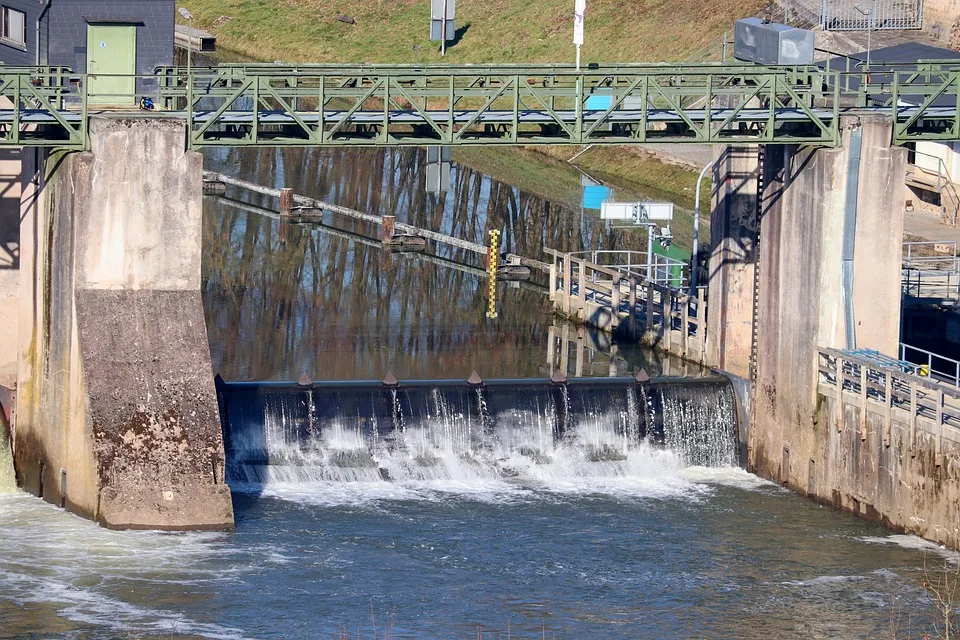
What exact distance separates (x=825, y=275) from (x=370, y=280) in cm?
2383

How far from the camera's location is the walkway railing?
5434 cm

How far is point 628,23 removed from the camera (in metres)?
104

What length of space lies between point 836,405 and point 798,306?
2844mm

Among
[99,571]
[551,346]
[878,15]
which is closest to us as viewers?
[99,571]

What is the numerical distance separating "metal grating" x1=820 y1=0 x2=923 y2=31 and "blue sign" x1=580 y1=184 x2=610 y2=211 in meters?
13.0

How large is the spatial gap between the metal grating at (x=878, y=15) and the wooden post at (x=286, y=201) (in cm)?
2664

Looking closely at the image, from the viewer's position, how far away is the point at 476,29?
4345 inches

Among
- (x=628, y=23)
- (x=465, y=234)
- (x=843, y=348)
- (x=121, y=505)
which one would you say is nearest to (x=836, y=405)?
(x=843, y=348)

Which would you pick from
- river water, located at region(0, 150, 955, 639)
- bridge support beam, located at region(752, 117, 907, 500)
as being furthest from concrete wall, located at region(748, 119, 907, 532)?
river water, located at region(0, 150, 955, 639)

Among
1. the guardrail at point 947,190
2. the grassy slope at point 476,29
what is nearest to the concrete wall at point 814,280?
the guardrail at point 947,190

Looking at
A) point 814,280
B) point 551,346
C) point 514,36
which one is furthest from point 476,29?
point 814,280

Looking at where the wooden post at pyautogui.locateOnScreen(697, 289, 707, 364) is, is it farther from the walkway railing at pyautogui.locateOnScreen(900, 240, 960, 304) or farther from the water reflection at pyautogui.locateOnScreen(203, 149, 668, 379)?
the walkway railing at pyautogui.locateOnScreen(900, 240, 960, 304)

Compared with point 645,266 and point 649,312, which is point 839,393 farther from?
point 645,266

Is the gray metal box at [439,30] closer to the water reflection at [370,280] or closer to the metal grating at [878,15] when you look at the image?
the water reflection at [370,280]
